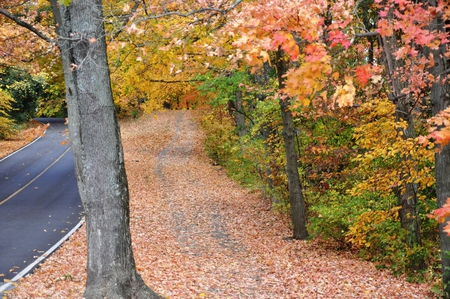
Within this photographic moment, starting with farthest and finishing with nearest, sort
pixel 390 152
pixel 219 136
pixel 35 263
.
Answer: pixel 219 136 → pixel 35 263 → pixel 390 152

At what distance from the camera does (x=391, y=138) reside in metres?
10.7

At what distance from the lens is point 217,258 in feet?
42.9

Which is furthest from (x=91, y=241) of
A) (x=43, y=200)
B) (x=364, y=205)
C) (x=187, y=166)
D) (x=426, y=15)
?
(x=187, y=166)

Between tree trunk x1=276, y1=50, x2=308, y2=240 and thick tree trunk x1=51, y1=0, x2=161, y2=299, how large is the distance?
6944mm

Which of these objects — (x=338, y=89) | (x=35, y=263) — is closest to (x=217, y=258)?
(x=35, y=263)

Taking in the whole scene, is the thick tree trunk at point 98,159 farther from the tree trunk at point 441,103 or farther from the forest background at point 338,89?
the tree trunk at point 441,103

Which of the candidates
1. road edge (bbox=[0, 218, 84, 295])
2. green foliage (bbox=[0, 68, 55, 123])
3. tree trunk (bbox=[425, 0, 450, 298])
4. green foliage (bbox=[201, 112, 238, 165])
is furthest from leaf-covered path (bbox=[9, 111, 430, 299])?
green foliage (bbox=[0, 68, 55, 123])

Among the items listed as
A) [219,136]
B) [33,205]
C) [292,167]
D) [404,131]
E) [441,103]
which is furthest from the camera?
[219,136]

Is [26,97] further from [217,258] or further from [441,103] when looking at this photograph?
[441,103]

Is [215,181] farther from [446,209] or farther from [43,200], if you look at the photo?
[446,209]

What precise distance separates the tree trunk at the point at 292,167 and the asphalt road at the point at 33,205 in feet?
20.2

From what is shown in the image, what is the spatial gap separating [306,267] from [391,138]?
3871 millimetres

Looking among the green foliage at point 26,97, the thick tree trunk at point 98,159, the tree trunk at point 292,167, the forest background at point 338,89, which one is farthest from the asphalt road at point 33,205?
the green foliage at point 26,97

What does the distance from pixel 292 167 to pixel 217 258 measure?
3439 mm
